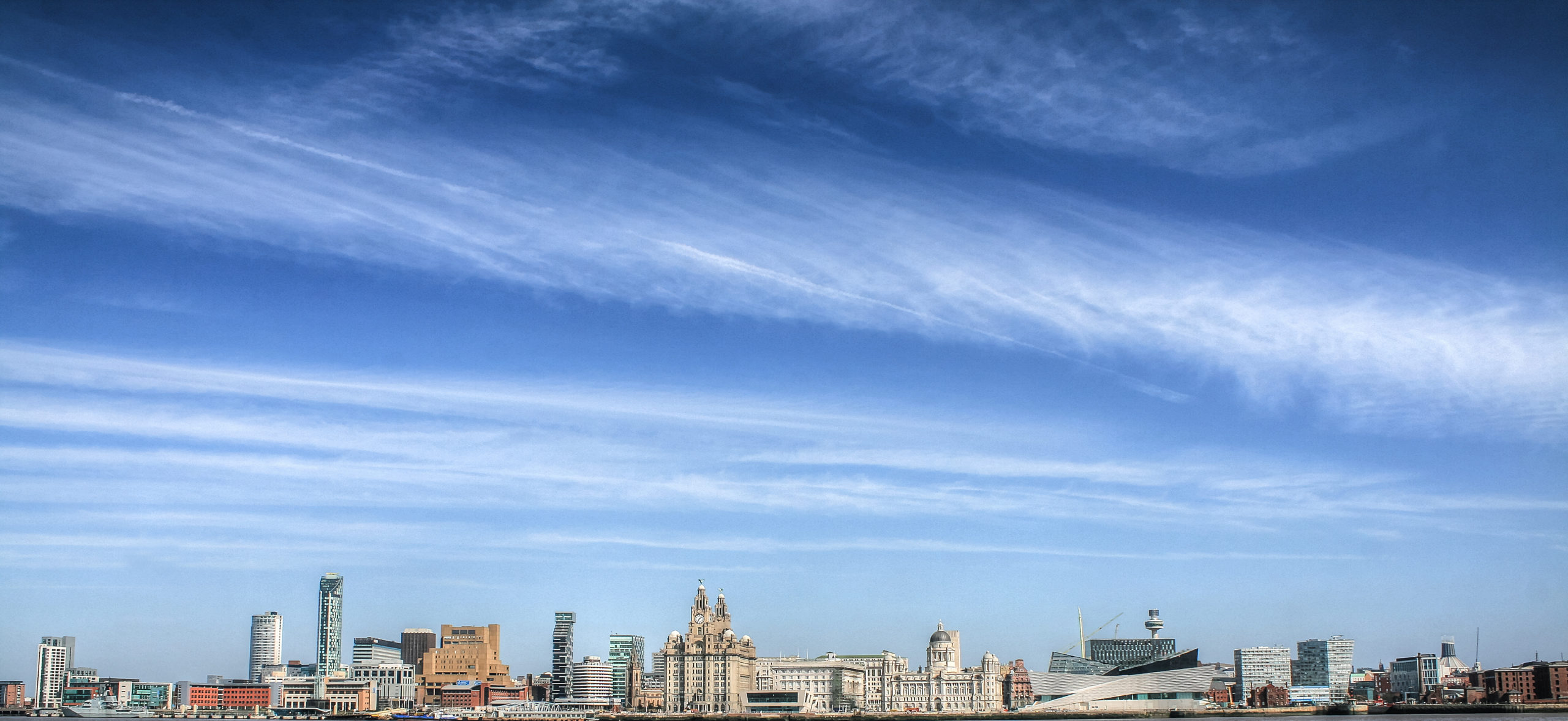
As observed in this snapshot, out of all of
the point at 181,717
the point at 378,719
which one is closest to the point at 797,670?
the point at 378,719

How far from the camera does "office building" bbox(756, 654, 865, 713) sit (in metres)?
174

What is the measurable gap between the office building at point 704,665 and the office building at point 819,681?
10.3 m

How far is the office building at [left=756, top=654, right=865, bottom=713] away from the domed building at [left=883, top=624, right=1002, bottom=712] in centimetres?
505

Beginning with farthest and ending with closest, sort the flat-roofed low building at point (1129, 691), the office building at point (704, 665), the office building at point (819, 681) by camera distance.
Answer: the flat-roofed low building at point (1129, 691) < the office building at point (819, 681) < the office building at point (704, 665)

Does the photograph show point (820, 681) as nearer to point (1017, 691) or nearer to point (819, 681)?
point (819, 681)

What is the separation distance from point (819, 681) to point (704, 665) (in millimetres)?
21412

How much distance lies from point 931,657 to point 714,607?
4120 centimetres

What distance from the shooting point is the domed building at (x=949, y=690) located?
588ft

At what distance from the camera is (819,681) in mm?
177375

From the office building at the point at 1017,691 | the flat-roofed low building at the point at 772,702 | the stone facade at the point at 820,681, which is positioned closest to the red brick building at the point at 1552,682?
the office building at the point at 1017,691

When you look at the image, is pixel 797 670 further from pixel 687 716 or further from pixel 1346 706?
pixel 1346 706

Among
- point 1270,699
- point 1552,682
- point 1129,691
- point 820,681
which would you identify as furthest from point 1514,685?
point 820,681

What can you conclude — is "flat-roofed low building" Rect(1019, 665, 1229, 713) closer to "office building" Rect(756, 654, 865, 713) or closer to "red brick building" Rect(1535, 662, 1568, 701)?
"office building" Rect(756, 654, 865, 713)

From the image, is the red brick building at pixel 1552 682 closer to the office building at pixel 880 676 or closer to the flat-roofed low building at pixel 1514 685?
the flat-roofed low building at pixel 1514 685
